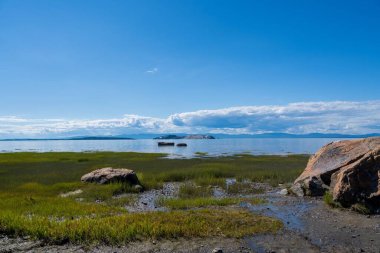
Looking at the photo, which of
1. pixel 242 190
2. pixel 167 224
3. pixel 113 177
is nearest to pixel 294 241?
pixel 167 224

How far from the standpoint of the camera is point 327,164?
25.6 m

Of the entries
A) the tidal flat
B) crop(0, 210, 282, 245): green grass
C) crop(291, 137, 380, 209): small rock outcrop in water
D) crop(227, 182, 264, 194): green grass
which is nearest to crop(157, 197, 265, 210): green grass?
the tidal flat

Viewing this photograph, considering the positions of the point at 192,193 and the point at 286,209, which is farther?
the point at 192,193

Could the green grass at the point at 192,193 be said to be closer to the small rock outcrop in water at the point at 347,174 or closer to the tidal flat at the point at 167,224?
the tidal flat at the point at 167,224

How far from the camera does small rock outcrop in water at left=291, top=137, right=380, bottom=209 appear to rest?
19.5 metres

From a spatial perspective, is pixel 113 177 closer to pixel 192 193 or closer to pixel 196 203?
pixel 192 193

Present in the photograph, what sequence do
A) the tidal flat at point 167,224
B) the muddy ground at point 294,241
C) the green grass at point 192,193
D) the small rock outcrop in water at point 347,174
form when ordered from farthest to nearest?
the green grass at point 192,193 → the small rock outcrop in water at point 347,174 → the tidal flat at point 167,224 → the muddy ground at point 294,241

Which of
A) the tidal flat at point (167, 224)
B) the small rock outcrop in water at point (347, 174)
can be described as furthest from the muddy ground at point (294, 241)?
the small rock outcrop in water at point (347, 174)

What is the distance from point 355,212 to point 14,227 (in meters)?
17.2

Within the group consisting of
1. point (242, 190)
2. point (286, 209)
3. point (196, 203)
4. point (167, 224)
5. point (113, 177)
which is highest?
point (113, 177)

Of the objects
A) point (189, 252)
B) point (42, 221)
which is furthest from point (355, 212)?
point (42, 221)

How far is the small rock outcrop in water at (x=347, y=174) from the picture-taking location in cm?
1947

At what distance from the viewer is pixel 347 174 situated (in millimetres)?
20031

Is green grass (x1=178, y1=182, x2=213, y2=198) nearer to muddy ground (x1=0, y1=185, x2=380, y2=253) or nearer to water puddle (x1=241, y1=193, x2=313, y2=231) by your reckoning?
water puddle (x1=241, y1=193, x2=313, y2=231)
